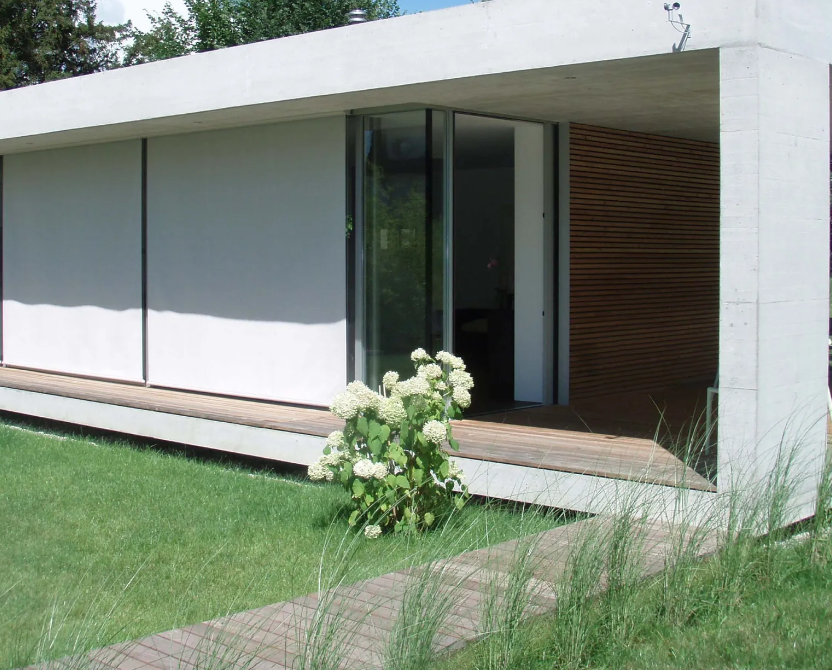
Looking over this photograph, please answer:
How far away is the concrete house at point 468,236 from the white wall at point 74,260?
0.04m

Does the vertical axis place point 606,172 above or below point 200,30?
below

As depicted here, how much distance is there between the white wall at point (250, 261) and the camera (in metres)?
8.77

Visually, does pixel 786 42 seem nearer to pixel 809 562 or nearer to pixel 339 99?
pixel 809 562

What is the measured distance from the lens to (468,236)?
8617mm

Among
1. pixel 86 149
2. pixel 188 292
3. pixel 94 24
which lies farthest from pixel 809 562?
pixel 94 24

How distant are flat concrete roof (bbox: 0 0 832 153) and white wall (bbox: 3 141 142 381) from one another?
776 millimetres

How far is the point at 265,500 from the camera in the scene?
23.3ft

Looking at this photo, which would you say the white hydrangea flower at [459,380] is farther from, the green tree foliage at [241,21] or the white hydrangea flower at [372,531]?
the green tree foliage at [241,21]

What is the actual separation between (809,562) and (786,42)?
2750 millimetres

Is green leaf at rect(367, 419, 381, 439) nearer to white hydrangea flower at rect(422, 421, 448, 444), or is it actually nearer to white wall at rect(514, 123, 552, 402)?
white hydrangea flower at rect(422, 421, 448, 444)

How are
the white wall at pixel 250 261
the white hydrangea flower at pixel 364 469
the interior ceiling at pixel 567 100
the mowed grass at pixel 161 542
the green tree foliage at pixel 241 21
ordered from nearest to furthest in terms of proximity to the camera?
1. the mowed grass at pixel 161 542
2. the white hydrangea flower at pixel 364 469
3. the interior ceiling at pixel 567 100
4. the white wall at pixel 250 261
5. the green tree foliage at pixel 241 21

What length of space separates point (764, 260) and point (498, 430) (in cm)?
286

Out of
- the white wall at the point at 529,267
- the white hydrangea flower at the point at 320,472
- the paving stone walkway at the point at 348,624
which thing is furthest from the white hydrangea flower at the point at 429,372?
the white wall at the point at 529,267

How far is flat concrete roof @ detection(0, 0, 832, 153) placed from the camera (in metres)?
5.83
